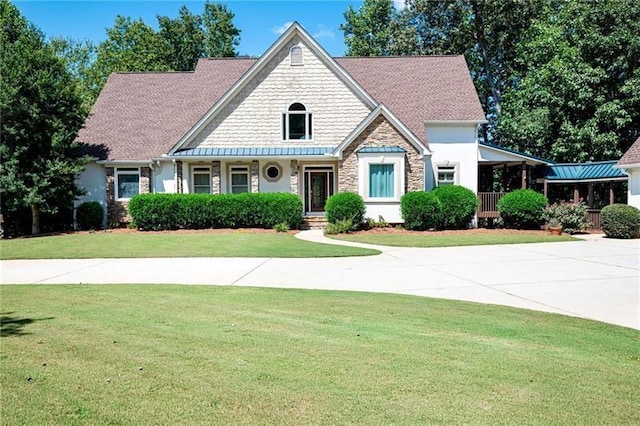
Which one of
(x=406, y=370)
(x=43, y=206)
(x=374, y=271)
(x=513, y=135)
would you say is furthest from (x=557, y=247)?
(x=43, y=206)

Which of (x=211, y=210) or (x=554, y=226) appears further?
(x=211, y=210)

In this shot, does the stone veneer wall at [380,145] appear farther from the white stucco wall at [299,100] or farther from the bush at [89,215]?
the bush at [89,215]

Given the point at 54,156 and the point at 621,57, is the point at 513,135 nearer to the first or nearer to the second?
the point at 621,57

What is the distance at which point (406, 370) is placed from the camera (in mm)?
4398

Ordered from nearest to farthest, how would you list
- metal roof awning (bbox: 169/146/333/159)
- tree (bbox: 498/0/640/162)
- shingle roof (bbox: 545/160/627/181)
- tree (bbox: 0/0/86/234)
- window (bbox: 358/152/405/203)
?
tree (bbox: 0/0/86/234) < window (bbox: 358/152/405/203) < metal roof awning (bbox: 169/146/333/159) < shingle roof (bbox: 545/160/627/181) < tree (bbox: 498/0/640/162)

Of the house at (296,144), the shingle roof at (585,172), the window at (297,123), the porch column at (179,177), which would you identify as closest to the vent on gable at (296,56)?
the house at (296,144)

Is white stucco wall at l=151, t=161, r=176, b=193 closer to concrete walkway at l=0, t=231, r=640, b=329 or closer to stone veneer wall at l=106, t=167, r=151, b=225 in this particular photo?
stone veneer wall at l=106, t=167, r=151, b=225

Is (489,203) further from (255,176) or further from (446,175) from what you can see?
(255,176)

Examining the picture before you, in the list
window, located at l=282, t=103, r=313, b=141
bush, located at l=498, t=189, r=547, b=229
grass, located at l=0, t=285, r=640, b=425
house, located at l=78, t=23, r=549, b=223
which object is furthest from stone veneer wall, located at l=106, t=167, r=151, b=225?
grass, located at l=0, t=285, r=640, b=425

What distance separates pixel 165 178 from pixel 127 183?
1.95 meters

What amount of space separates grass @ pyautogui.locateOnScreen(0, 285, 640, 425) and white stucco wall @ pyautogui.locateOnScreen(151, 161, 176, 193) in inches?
707

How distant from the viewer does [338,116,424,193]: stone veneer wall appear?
22812mm

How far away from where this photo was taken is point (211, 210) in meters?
22.1

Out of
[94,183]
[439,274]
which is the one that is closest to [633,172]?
[439,274]
